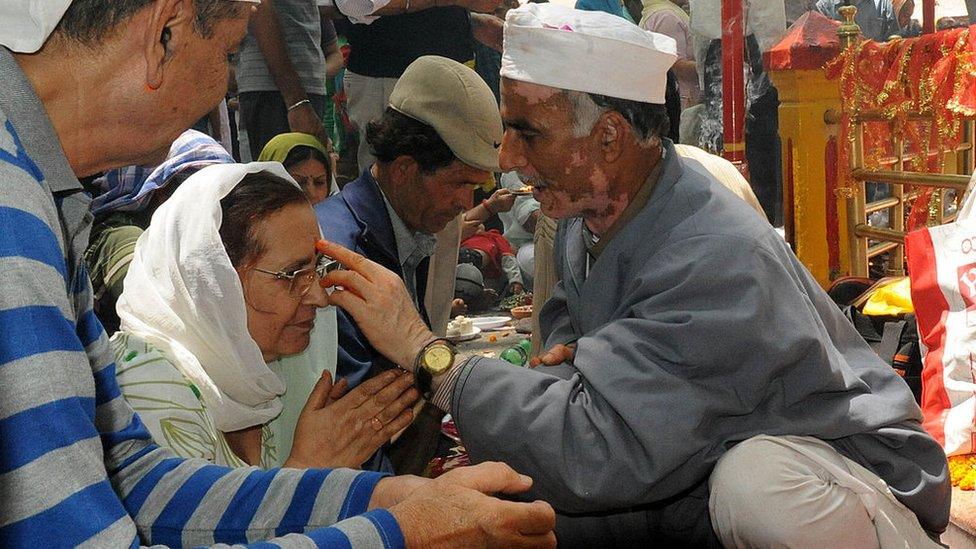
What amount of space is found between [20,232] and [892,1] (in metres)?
6.35

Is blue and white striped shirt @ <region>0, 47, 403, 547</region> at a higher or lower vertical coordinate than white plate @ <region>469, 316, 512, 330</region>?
higher

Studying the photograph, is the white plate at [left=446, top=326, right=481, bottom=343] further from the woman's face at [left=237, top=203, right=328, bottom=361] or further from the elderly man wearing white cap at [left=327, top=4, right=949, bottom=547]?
the woman's face at [left=237, top=203, right=328, bottom=361]

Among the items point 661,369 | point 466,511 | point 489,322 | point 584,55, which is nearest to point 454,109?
point 584,55

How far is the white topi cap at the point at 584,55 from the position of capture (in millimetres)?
2543

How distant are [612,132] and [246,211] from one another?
920 millimetres

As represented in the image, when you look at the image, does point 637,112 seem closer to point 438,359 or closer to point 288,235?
point 438,359

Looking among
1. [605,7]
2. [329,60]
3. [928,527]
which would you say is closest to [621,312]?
[928,527]

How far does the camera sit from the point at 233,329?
213 cm

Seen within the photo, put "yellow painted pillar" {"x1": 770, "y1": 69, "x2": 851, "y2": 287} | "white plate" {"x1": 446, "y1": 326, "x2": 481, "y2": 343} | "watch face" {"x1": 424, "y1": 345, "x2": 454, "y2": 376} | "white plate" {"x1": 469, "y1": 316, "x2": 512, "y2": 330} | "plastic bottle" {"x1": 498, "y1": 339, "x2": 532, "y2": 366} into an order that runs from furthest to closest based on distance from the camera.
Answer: "white plate" {"x1": 469, "y1": 316, "x2": 512, "y2": 330} → "white plate" {"x1": 446, "y1": 326, "x2": 481, "y2": 343} → "yellow painted pillar" {"x1": 770, "y1": 69, "x2": 851, "y2": 287} → "plastic bottle" {"x1": 498, "y1": 339, "x2": 532, "y2": 366} → "watch face" {"x1": 424, "y1": 345, "x2": 454, "y2": 376}

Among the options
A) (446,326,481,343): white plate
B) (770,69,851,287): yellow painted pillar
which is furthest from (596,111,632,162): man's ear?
(446,326,481,343): white plate

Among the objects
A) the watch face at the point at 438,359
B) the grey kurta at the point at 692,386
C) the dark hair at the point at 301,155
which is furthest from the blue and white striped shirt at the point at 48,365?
the dark hair at the point at 301,155

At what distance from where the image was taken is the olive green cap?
11.2 ft

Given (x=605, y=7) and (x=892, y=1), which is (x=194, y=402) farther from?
(x=892, y=1)

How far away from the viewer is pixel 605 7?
19.4 ft
